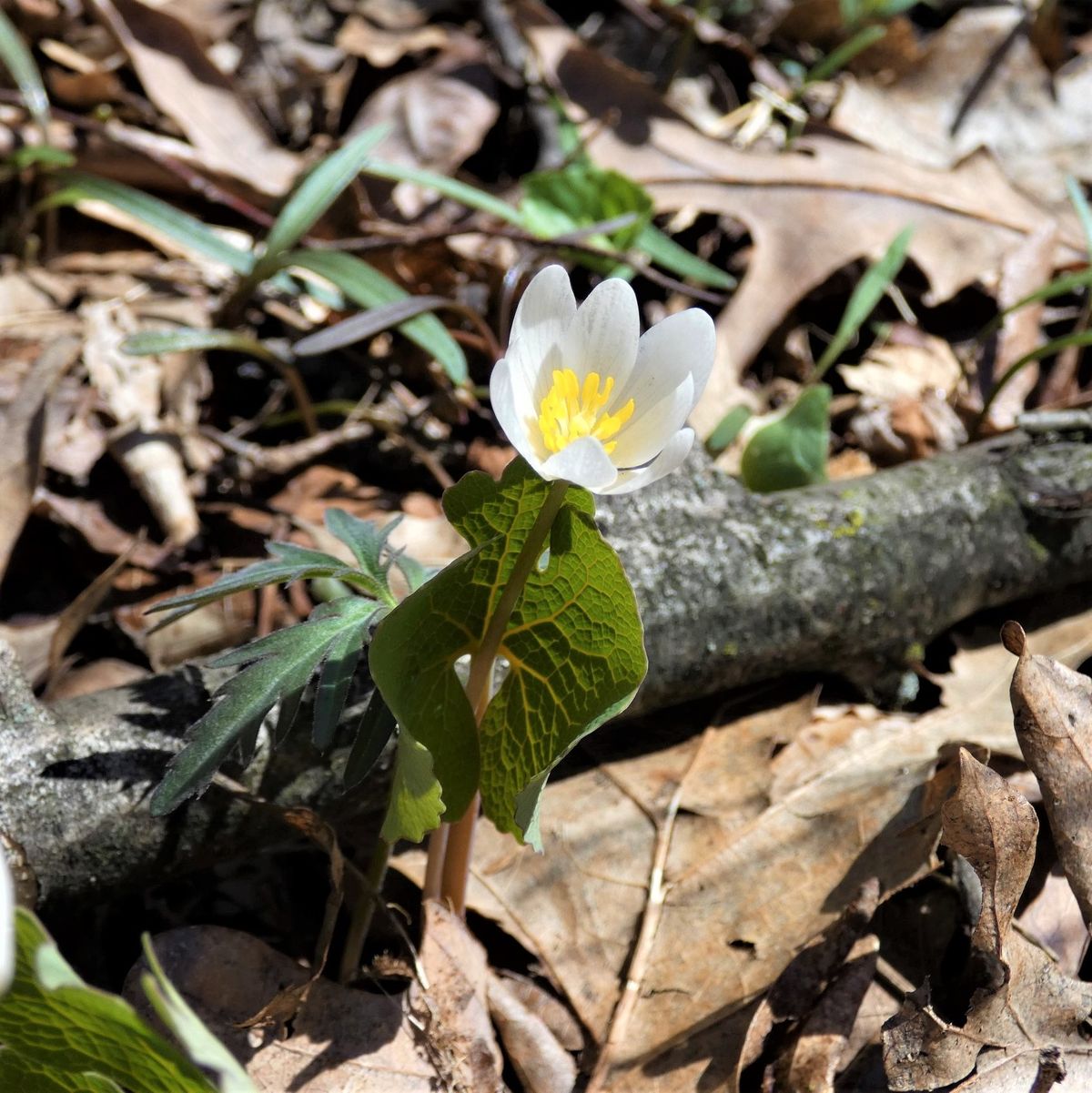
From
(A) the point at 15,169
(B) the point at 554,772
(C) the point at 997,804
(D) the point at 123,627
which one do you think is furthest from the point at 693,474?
(A) the point at 15,169

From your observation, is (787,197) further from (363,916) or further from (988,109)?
(363,916)

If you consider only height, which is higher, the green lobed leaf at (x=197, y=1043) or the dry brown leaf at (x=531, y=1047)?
the green lobed leaf at (x=197, y=1043)

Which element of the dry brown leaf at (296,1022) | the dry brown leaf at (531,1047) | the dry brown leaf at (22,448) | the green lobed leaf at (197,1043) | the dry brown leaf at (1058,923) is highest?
the green lobed leaf at (197,1043)

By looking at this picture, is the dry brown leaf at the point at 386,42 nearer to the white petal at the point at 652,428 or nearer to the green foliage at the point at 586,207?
the green foliage at the point at 586,207

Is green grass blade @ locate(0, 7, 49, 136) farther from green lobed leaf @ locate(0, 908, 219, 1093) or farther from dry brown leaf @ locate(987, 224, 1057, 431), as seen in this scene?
dry brown leaf @ locate(987, 224, 1057, 431)

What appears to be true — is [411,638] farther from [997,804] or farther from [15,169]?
[15,169]

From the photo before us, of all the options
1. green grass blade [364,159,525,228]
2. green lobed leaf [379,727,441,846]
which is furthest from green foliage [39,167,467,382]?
green lobed leaf [379,727,441,846]

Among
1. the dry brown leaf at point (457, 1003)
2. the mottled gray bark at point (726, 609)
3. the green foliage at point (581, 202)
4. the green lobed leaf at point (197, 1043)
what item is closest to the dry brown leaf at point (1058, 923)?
the mottled gray bark at point (726, 609)

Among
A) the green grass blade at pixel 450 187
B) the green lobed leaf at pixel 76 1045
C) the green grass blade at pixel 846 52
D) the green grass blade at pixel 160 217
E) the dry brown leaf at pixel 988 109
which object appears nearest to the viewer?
the green lobed leaf at pixel 76 1045
